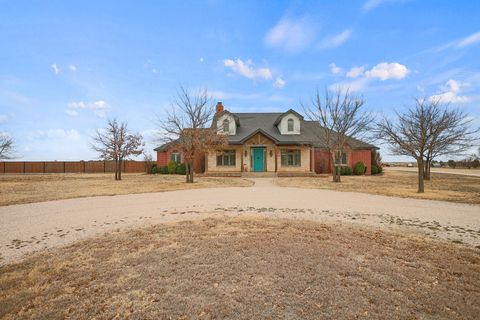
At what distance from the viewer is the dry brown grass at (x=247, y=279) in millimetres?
2977

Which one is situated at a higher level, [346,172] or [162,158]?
[162,158]

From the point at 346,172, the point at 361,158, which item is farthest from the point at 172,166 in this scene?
the point at 361,158

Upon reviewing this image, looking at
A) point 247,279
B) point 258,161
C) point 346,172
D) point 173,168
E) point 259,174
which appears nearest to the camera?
point 247,279

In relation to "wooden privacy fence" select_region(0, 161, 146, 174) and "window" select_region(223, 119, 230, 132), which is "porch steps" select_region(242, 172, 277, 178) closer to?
"window" select_region(223, 119, 230, 132)

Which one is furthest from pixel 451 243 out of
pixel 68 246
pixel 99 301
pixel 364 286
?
pixel 68 246

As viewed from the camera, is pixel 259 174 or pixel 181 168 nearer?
pixel 259 174

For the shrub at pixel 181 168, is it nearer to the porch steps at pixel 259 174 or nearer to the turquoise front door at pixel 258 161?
the porch steps at pixel 259 174

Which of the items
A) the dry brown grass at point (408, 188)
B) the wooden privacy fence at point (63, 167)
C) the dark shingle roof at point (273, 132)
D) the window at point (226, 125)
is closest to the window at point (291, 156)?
the dark shingle roof at point (273, 132)

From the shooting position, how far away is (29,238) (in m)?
6.05

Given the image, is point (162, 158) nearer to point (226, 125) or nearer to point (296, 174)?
point (226, 125)

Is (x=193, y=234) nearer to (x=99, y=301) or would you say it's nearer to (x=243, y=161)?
(x=99, y=301)

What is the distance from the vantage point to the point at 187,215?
8203 mm

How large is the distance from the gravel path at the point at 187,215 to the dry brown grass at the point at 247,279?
125cm

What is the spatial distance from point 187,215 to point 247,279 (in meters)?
4.87
